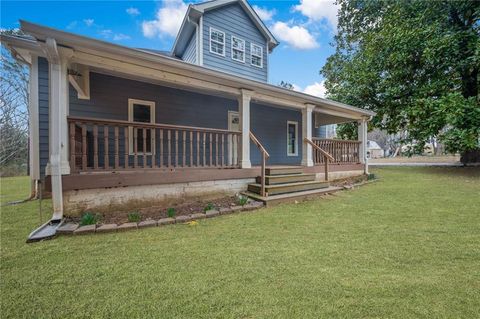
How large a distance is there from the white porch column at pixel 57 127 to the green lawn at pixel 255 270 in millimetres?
664

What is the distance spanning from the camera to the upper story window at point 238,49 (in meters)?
9.25

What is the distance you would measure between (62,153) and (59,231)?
1296 mm

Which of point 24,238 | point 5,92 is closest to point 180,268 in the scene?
point 24,238

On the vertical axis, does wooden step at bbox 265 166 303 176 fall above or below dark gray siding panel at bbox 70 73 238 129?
below

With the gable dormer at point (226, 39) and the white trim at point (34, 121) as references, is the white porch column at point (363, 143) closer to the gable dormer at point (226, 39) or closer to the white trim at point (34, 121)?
the gable dormer at point (226, 39)

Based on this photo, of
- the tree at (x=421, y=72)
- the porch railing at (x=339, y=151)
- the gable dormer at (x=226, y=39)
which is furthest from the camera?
the tree at (x=421, y=72)

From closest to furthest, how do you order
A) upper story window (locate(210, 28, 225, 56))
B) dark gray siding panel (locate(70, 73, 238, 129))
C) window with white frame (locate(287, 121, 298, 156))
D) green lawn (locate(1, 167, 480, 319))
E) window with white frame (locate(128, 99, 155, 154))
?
green lawn (locate(1, 167, 480, 319)) < dark gray siding panel (locate(70, 73, 238, 129)) < window with white frame (locate(128, 99, 155, 154)) < upper story window (locate(210, 28, 225, 56)) < window with white frame (locate(287, 121, 298, 156))

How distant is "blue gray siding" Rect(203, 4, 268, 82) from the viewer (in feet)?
27.8

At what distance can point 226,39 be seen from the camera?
29.7 feet

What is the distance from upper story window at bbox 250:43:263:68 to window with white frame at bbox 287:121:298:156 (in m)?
2.97

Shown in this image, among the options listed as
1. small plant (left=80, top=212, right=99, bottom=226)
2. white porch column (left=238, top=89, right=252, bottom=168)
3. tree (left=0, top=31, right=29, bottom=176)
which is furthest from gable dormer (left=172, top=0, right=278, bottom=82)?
tree (left=0, top=31, right=29, bottom=176)

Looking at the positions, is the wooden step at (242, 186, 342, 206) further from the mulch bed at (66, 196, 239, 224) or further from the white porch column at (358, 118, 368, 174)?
the white porch column at (358, 118, 368, 174)

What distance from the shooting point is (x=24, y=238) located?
316 cm

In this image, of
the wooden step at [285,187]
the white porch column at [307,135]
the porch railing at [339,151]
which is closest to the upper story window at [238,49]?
the white porch column at [307,135]
